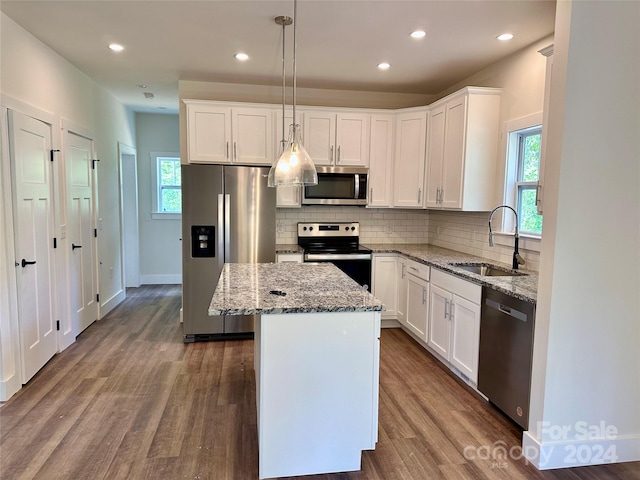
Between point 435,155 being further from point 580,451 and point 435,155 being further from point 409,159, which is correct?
point 580,451

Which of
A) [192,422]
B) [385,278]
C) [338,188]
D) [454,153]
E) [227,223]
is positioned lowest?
[192,422]

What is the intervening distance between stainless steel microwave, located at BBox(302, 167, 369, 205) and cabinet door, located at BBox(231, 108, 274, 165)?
1.96 feet

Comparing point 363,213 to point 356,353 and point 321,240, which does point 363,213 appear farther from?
point 356,353

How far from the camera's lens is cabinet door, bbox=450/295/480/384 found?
9.55ft

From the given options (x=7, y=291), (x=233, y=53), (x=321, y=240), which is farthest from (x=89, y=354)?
(x=233, y=53)

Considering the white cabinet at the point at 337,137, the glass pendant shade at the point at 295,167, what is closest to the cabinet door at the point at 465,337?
the glass pendant shade at the point at 295,167

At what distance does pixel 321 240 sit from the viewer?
15.6 feet

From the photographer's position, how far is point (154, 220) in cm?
652

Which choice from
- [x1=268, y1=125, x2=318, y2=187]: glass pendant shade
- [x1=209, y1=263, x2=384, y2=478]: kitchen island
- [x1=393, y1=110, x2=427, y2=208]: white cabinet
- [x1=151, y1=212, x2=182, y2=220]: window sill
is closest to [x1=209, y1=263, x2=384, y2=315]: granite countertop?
[x1=209, y1=263, x2=384, y2=478]: kitchen island

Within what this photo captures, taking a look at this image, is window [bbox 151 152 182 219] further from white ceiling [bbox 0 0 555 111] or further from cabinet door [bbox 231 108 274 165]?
cabinet door [bbox 231 108 274 165]

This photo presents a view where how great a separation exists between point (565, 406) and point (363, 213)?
9.90 feet

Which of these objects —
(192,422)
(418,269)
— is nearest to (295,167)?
(192,422)

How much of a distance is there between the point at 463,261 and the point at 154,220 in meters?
4.95

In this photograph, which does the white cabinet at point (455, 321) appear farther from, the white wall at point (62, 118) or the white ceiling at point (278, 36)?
the white wall at point (62, 118)
